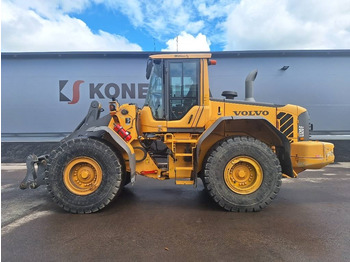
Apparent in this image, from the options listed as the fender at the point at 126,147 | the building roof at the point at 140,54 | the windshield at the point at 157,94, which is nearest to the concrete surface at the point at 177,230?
the fender at the point at 126,147

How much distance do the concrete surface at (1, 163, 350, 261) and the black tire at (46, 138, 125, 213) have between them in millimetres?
197

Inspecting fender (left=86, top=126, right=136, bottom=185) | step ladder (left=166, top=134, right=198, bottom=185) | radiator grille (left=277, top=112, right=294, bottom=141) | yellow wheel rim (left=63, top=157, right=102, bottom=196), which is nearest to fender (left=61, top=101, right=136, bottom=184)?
fender (left=86, top=126, right=136, bottom=185)

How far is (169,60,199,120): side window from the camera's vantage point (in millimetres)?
4367

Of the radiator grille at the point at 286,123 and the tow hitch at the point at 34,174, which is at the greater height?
the radiator grille at the point at 286,123

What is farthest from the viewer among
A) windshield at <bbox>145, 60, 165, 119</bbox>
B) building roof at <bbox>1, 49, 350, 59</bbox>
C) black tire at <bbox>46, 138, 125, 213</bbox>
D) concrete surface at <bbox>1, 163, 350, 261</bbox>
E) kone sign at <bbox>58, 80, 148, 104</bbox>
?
kone sign at <bbox>58, 80, 148, 104</bbox>

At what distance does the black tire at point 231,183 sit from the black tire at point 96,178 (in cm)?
151

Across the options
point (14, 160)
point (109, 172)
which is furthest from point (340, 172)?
point (14, 160)

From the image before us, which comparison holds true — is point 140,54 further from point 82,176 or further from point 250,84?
point 82,176

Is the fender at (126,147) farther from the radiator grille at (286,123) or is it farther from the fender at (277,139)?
the radiator grille at (286,123)

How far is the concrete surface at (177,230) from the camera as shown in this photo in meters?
2.72

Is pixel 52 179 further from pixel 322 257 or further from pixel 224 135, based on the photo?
pixel 322 257

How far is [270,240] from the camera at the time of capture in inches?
119

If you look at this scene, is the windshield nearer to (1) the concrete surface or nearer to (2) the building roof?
(1) the concrete surface

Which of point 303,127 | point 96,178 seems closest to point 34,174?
point 96,178
